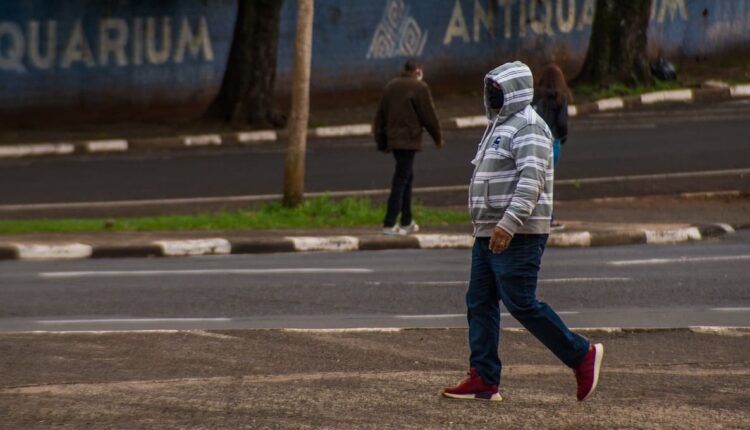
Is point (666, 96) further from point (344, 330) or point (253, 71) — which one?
point (344, 330)

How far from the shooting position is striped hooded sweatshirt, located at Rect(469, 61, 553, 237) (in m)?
7.48

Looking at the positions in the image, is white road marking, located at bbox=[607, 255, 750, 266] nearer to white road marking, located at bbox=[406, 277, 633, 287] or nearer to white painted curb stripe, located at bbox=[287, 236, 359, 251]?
white road marking, located at bbox=[406, 277, 633, 287]

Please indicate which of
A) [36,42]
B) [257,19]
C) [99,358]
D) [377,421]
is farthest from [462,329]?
[36,42]

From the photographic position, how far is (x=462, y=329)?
10.4 m

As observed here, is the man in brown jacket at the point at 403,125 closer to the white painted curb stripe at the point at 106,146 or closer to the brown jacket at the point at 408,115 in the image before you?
the brown jacket at the point at 408,115

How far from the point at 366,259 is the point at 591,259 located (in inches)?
85.5

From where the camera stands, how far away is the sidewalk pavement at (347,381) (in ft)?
23.8

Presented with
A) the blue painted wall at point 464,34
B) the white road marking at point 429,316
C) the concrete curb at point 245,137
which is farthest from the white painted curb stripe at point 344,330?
the blue painted wall at point 464,34

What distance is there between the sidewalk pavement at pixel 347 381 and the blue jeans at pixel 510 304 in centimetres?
23

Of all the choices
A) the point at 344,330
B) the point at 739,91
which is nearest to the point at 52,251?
the point at 344,330

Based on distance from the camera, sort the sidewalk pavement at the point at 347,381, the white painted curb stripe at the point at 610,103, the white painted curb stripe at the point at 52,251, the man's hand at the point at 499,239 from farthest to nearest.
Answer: the white painted curb stripe at the point at 610,103, the white painted curb stripe at the point at 52,251, the man's hand at the point at 499,239, the sidewalk pavement at the point at 347,381

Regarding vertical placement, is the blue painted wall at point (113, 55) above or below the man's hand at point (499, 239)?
below

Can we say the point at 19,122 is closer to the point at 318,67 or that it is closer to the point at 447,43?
the point at 318,67

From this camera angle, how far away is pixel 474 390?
7.77 meters
